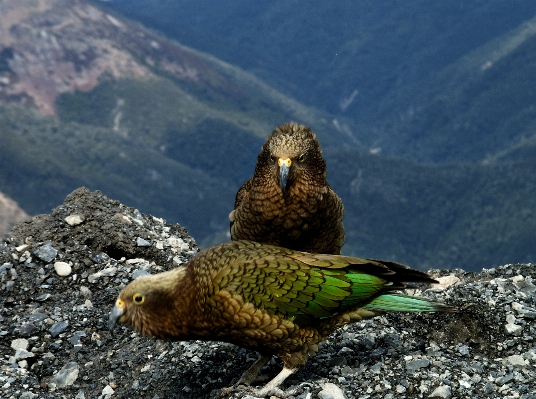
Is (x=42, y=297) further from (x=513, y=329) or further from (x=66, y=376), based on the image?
(x=513, y=329)

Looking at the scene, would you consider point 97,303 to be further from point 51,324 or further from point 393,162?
point 393,162

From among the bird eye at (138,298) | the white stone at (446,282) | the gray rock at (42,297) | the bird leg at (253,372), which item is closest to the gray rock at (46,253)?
the gray rock at (42,297)

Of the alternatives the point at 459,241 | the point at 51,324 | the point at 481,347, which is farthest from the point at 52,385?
the point at 459,241

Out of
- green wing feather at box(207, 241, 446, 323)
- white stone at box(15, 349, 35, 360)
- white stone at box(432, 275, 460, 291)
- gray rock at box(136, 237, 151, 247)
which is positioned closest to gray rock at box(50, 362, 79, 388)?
white stone at box(15, 349, 35, 360)

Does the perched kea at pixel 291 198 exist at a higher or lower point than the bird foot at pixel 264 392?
higher

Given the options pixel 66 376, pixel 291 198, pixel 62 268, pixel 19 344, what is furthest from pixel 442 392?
pixel 62 268

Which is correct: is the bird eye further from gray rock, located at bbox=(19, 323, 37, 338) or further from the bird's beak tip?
gray rock, located at bbox=(19, 323, 37, 338)

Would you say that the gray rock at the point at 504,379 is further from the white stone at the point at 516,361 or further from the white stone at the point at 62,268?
the white stone at the point at 62,268
